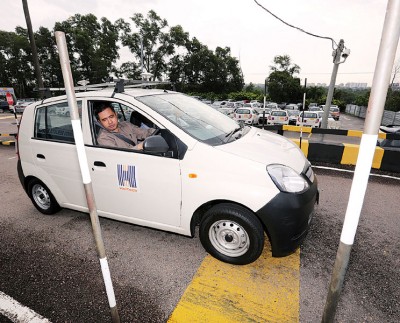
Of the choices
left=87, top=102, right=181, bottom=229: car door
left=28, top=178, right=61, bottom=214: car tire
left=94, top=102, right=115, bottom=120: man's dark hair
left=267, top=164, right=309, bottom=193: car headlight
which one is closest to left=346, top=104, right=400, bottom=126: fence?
left=267, top=164, right=309, bottom=193: car headlight

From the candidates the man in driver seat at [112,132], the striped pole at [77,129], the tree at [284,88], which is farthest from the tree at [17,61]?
the striped pole at [77,129]

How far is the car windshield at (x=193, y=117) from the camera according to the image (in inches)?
114

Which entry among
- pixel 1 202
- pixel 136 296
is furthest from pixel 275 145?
pixel 1 202

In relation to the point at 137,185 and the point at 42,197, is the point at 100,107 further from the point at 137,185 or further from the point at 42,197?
the point at 42,197

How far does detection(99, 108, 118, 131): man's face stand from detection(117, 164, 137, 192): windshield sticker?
651mm

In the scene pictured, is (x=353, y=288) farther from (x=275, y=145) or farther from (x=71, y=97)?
(x=71, y=97)

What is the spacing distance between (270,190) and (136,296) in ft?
5.31

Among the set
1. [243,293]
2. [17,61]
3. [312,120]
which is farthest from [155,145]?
[17,61]

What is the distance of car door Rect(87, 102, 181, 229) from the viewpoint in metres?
2.78

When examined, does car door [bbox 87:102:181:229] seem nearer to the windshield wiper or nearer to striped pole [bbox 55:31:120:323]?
the windshield wiper

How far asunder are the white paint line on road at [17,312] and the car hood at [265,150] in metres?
2.22

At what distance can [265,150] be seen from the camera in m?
2.82

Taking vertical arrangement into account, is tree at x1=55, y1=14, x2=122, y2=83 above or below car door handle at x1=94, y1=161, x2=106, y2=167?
above

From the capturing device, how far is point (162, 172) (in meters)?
2.77
